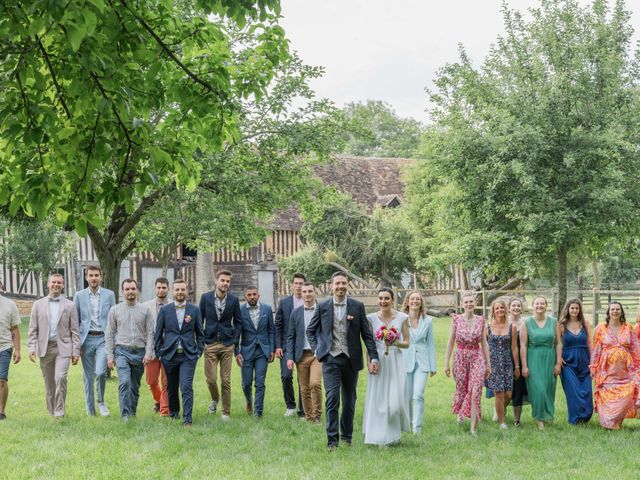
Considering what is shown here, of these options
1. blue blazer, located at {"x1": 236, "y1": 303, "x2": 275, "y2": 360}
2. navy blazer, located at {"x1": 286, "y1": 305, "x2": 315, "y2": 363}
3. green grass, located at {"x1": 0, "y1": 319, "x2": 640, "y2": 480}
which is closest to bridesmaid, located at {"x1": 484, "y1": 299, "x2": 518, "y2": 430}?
green grass, located at {"x1": 0, "y1": 319, "x2": 640, "y2": 480}

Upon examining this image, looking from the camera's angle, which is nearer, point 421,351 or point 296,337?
point 421,351

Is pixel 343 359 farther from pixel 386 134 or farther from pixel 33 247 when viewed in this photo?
pixel 386 134

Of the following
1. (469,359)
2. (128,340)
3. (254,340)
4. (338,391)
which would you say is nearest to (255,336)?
(254,340)

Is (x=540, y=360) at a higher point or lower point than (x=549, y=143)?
lower

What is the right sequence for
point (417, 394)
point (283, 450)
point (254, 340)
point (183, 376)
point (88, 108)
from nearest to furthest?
1. point (88, 108)
2. point (283, 450)
3. point (417, 394)
4. point (183, 376)
5. point (254, 340)

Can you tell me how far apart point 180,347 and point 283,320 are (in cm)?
171

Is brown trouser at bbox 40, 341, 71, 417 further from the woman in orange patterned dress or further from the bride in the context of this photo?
the woman in orange patterned dress

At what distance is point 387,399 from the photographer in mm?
10477

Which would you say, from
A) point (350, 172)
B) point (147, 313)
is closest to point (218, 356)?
point (147, 313)

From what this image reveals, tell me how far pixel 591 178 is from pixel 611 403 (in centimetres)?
826

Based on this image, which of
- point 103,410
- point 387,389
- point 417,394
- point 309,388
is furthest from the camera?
point 103,410

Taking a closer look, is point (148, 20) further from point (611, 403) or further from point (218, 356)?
point (611, 403)

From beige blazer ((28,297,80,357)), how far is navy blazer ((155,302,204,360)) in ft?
4.31

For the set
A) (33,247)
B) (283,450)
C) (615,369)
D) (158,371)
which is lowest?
(283,450)
